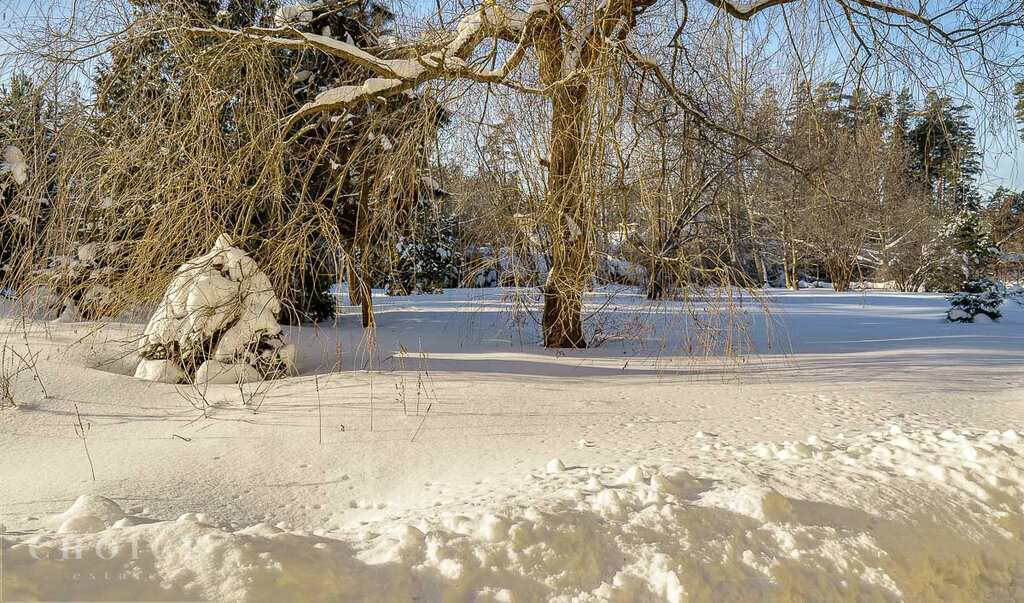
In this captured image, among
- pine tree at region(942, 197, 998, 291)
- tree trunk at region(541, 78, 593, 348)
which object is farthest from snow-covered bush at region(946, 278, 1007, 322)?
pine tree at region(942, 197, 998, 291)

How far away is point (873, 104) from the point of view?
4.43m

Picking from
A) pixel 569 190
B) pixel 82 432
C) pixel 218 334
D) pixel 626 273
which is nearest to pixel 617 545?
pixel 569 190

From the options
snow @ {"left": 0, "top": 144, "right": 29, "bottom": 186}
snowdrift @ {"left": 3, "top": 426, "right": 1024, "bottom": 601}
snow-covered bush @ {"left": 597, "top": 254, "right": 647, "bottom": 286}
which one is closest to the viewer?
snowdrift @ {"left": 3, "top": 426, "right": 1024, "bottom": 601}

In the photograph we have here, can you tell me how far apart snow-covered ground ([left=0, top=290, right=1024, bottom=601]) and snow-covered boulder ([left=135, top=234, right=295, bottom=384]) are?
9.2 inches

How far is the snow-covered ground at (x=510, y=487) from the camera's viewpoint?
174 cm

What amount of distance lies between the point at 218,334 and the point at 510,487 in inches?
127

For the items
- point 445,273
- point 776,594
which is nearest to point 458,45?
point 776,594

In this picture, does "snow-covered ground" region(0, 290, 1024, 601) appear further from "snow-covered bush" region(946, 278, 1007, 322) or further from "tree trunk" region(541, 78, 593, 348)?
"snow-covered bush" region(946, 278, 1007, 322)

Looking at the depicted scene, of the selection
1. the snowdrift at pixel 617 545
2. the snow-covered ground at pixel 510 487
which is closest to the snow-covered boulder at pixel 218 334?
the snow-covered ground at pixel 510 487

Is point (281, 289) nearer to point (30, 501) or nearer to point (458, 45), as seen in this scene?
point (30, 501)

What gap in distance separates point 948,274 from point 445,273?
670 inches

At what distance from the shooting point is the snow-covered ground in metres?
1.74

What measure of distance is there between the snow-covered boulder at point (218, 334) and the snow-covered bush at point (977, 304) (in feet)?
33.2

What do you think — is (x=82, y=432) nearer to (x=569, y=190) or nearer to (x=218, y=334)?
(x=218, y=334)
